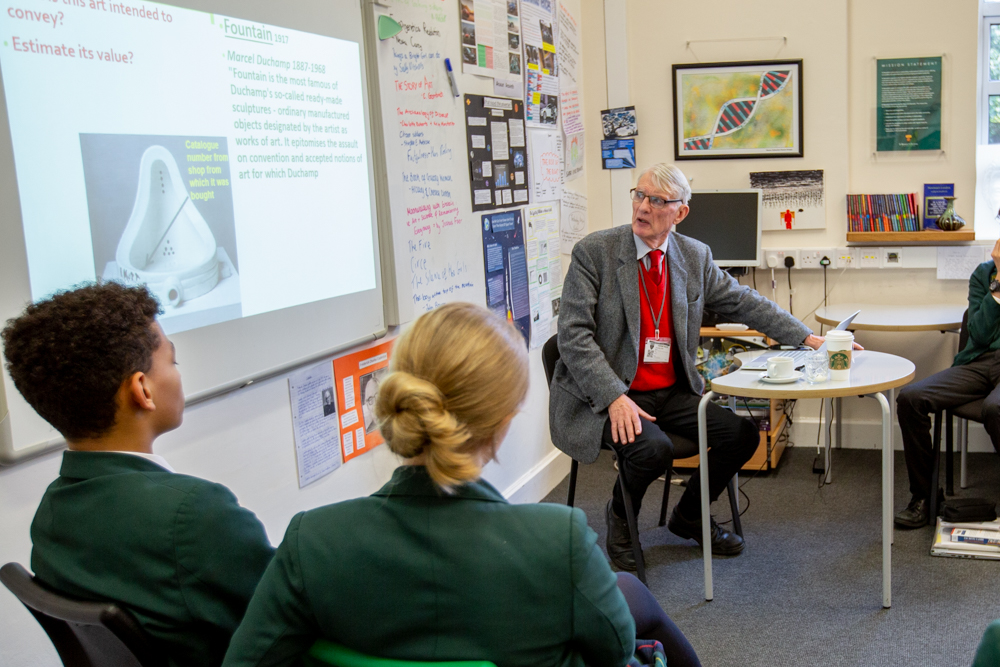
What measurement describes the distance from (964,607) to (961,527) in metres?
0.53

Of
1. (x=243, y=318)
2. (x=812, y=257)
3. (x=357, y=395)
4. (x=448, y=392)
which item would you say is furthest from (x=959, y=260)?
(x=448, y=392)

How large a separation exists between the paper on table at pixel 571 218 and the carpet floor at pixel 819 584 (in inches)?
48.4

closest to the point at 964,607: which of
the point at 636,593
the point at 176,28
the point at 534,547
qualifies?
the point at 636,593

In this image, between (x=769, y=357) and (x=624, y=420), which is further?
(x=769, y=357)

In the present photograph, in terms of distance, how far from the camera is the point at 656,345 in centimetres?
296

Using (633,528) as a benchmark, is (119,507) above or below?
above

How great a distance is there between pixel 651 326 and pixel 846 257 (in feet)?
5.77

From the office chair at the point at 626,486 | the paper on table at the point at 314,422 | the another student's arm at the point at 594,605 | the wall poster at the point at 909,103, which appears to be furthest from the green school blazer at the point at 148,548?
the wall poster at the point at 909,103

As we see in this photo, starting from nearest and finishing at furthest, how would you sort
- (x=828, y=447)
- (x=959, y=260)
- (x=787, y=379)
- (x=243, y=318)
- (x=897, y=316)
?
(x=243, y=318), (x=787, y=379), (x=897, y=316), (x=828, y=447), (x=959, y=260)

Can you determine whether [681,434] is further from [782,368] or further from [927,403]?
[927,403]

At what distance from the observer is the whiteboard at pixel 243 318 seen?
4.82ft

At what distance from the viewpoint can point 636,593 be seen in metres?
1.57

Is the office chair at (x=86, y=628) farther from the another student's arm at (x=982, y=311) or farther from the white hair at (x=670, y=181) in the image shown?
the another student's arm at (x=982, y=311)

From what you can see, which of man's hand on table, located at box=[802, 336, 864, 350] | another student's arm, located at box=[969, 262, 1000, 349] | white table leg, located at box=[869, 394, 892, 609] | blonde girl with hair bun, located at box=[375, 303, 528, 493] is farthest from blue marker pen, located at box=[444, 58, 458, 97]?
another student's arm, located at box=[969, 262, 1000, 349]
